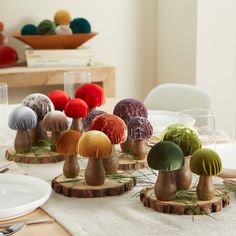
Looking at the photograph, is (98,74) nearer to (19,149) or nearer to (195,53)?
(195,53)

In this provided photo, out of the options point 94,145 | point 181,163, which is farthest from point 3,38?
point 181,163

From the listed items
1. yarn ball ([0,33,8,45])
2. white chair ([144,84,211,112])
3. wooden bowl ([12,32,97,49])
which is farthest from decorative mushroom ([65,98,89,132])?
yarn ball ([0,33,8,45])

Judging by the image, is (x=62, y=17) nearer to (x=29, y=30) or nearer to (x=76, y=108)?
(x=29, y=30)

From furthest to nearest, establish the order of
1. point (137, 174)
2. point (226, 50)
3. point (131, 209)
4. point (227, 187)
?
point (226, 50), point (137, 174), point (227, 187), point (131, 209)

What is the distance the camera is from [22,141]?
169 centimetres

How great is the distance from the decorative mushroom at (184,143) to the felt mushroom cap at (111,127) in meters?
0.11

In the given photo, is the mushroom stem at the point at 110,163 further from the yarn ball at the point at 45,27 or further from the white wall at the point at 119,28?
the white wall at the point at 119,28

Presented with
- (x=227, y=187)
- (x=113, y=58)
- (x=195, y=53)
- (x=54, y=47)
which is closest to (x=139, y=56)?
(x=113, y=58)

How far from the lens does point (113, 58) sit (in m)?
3.74

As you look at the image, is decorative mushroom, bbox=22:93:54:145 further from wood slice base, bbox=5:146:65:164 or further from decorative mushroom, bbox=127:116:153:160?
decorative mushroom, bbox=127:116:153:160

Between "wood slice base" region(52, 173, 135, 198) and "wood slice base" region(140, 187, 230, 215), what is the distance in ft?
0.29

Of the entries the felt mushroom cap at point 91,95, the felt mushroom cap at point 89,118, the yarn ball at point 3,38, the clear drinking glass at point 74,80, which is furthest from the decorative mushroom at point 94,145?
the yarn ball at point 3,38

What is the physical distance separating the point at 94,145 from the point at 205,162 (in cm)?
24

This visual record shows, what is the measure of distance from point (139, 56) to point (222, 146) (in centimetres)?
208
